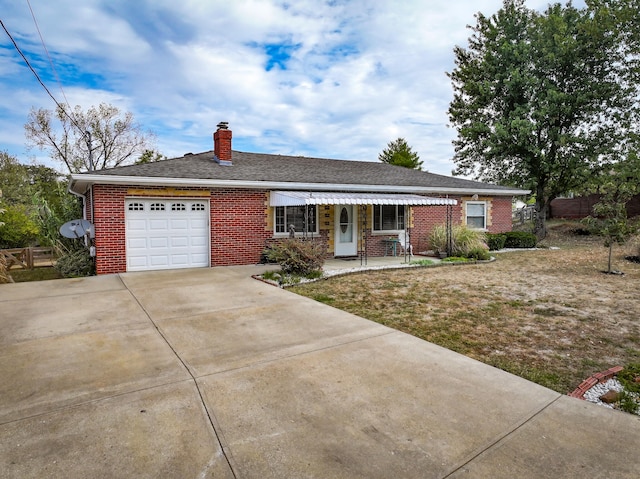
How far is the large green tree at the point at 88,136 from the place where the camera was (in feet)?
97.0

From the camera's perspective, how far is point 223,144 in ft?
44.7

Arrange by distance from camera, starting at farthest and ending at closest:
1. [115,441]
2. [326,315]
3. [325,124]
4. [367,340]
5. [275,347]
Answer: [325,124] < [326,315] < [367,340] < [275,347] < [115,441]

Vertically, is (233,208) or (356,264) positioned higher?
(233,208)

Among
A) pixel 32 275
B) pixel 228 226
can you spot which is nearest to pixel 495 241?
pixel 228 226

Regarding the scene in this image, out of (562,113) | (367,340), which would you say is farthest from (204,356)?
(562,113)

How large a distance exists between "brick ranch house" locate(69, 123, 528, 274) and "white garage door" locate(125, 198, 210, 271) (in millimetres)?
27

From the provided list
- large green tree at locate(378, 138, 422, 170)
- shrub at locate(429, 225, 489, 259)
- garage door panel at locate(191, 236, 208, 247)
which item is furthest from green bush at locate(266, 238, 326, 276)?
large green tree at locate(378, 138, 422, 170)

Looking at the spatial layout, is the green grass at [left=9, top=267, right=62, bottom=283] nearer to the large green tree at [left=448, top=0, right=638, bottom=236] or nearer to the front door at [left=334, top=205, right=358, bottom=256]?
the front door at [left=334, top=205, right=358, bottom=256]

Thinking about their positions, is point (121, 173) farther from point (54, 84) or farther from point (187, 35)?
point (54, 84)

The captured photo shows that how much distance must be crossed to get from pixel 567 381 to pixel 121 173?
10975mm

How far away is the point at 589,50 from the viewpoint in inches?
788

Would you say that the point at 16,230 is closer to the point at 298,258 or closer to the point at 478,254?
the point at 298,258

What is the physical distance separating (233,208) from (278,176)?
1998 millimetres

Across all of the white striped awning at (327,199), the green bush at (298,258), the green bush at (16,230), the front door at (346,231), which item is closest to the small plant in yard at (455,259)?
the white striped awning at (327,199)
